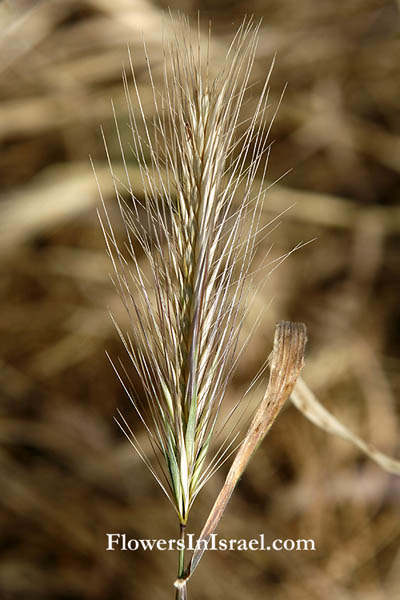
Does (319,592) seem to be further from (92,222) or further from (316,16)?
(316,16)

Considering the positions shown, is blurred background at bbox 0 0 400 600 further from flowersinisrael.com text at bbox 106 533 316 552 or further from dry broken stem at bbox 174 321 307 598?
dry broken stem at bbox 174 321 307 598

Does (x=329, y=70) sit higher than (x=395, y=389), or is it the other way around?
(x=329, y=70)

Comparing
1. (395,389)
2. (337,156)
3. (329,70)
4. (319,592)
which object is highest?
(329,70)

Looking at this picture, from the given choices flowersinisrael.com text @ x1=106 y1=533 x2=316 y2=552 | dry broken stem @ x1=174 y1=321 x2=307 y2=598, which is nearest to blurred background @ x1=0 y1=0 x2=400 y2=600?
flowersinisrael.com text @ x1=106 y1=533 x2=316 y2=552

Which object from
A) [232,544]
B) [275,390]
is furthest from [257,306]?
[275,390]

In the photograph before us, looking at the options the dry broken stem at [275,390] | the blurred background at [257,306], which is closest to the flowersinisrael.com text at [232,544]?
the blurred background at [257,306]

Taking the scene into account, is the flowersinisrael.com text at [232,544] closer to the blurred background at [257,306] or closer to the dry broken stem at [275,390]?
the blurred background at [257,306]

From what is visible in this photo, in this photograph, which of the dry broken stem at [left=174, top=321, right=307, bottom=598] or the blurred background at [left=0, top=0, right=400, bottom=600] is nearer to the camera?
the dry broken stem at [left=174, top=321, right=307, bottom=598]

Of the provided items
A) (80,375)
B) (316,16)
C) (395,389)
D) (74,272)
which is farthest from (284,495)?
(316,16)
